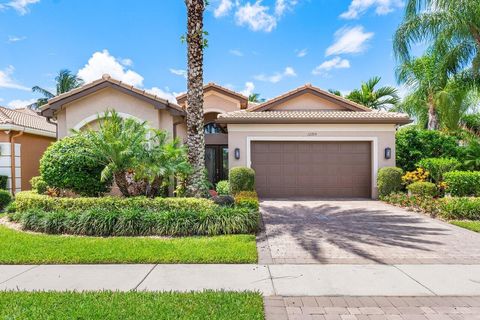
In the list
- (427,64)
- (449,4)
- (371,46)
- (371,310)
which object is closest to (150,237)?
(371,310)

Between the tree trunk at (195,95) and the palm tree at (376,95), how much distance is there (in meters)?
18.2

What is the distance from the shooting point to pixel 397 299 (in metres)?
4.23

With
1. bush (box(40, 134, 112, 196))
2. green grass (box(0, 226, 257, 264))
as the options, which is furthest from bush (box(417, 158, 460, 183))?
bush (box(40, 134, 112, 196))

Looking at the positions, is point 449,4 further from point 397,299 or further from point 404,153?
point 397,299

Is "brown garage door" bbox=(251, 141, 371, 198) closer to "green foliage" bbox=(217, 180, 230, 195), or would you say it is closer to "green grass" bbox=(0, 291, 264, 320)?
"green foliage" bbox=(217, 180, 230, 195)

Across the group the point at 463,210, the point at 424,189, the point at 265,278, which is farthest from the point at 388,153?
the point at 265,278

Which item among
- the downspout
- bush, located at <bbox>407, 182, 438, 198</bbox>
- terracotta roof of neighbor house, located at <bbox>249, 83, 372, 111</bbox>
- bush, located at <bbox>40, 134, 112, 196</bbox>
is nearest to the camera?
bush, located at <bbox>40, 134, 112, 196</bbox>

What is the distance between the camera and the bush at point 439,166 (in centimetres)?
1270

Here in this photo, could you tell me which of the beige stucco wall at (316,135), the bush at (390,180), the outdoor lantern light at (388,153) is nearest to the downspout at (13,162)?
the beige stucco wall at (316,135)

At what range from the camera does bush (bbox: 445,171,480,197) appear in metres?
11.3

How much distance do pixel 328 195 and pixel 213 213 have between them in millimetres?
8032

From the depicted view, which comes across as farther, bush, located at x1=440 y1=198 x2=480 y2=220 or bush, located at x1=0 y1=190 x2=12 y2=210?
bush, located at x1=0 y1=190 x2=12 y2=210

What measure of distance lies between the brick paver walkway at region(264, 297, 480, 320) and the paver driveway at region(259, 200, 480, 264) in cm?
159

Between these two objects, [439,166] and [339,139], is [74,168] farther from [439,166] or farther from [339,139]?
[439,166]
